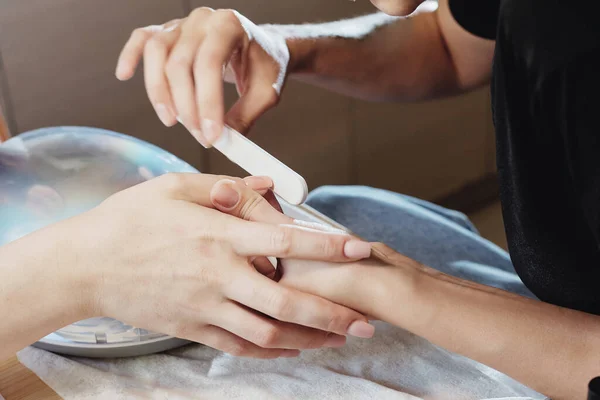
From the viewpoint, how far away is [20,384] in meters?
0.75

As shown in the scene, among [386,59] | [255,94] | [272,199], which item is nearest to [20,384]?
[272,199]

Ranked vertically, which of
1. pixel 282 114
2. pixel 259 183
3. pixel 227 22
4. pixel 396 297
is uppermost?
pixel 227 22

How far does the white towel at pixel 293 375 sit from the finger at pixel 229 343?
0.03 meters

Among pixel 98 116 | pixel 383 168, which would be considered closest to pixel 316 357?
pixel 98 116

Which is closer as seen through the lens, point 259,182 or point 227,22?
point 259,182

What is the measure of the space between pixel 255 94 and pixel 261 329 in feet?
1.08

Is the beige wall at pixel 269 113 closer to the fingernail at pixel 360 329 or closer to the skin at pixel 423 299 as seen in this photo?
the skin at pixel 423 299

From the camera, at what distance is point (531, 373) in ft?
2.39

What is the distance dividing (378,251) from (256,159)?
6.5 inches

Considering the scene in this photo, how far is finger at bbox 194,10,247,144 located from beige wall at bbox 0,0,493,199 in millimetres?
518

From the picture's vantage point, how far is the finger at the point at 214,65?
0.77m

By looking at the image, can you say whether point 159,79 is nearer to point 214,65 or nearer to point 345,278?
point 214,65

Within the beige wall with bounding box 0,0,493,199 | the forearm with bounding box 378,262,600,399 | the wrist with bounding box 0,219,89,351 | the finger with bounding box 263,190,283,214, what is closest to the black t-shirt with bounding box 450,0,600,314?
the forearm with bounding box 378,262,600,399

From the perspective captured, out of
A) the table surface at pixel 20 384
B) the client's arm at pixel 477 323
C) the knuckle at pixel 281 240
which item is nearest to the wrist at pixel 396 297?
the client's arm at pixel 477 323
